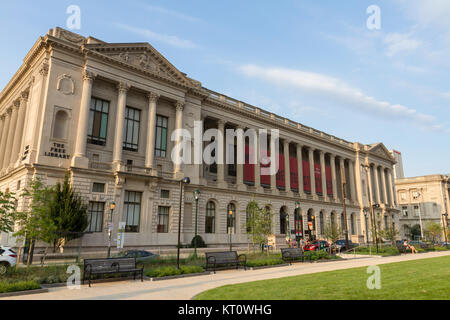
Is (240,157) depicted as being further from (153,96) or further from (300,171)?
(153,96)

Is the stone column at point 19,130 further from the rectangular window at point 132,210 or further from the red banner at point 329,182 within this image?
the red banner at point 329,182

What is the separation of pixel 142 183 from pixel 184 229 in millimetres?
7732

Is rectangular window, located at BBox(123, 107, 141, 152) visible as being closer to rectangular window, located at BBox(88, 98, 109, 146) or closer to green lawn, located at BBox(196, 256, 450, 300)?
rectangular window, located at BBox(88, 98, 109, 146)

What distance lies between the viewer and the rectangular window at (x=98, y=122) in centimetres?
3412

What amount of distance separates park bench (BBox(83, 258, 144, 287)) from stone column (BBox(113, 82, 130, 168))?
62.8ft

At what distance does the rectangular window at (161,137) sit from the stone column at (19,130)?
49.7ft

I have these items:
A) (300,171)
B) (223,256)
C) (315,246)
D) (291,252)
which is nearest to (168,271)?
(223,256)

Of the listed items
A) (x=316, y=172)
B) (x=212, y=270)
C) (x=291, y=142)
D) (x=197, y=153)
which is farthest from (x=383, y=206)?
(x=212, y=270)

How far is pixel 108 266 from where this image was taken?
1488cm

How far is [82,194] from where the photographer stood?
30312 millimetres

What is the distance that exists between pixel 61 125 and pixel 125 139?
689cm

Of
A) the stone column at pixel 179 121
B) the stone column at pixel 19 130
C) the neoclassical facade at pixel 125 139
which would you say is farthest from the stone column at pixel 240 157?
the stone column at pixel 19 130

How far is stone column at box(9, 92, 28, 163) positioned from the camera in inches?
1396
